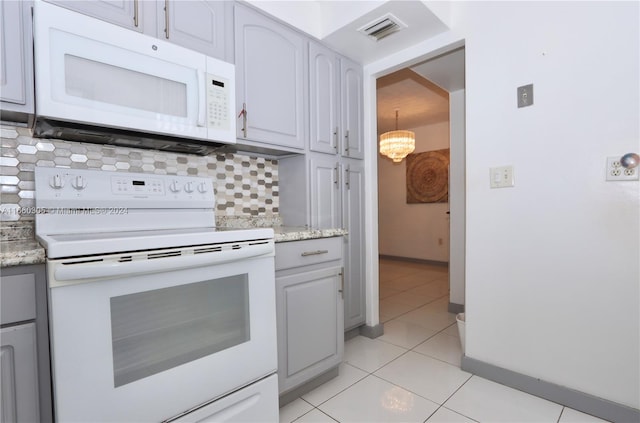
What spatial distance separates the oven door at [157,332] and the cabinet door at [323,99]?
106 centimetres

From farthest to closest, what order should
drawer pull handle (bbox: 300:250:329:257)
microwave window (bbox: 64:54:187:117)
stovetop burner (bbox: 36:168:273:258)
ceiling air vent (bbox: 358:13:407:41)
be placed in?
ceiling air vent (bbox: 358:13:407:41) < drawer pull handle (bbox: 300:250:329:257) < microwave window (bbox: 64:54:187:117) < stovetop burner (bbox: 36:168:273:258)

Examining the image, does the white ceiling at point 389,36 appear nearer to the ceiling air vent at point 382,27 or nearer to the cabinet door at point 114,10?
the ceiling air vent at point 382,27

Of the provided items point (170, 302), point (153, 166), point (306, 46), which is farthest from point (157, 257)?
point (306, 46)

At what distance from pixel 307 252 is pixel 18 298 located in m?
1.05

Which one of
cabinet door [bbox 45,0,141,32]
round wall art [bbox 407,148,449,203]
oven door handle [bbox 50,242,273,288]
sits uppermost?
cabinet door [bbox 45,0,141,32]

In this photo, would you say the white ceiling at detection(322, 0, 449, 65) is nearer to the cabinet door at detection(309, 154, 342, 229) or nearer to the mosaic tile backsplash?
the cabinet door at detection(309, 154, 342, 229)

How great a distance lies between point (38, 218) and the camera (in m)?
1.19

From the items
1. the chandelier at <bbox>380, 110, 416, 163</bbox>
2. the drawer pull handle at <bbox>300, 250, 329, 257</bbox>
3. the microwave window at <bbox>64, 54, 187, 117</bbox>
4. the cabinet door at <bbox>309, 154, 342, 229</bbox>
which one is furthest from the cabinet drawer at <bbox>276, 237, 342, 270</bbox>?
the chandelier at <bbox>380, 110, 416, 163</bbox>

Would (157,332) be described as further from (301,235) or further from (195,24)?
(195,24)

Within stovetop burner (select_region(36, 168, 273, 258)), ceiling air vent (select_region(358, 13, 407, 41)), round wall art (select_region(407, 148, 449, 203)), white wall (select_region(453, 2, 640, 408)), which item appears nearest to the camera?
stovetop burner (select_region(36, 168, 273, 258))

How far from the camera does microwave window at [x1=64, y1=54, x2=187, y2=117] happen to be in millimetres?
1190

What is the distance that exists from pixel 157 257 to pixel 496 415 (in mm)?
1656

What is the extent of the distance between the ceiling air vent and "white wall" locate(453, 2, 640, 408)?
14.7 inches

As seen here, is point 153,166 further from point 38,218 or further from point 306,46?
point 306,46
